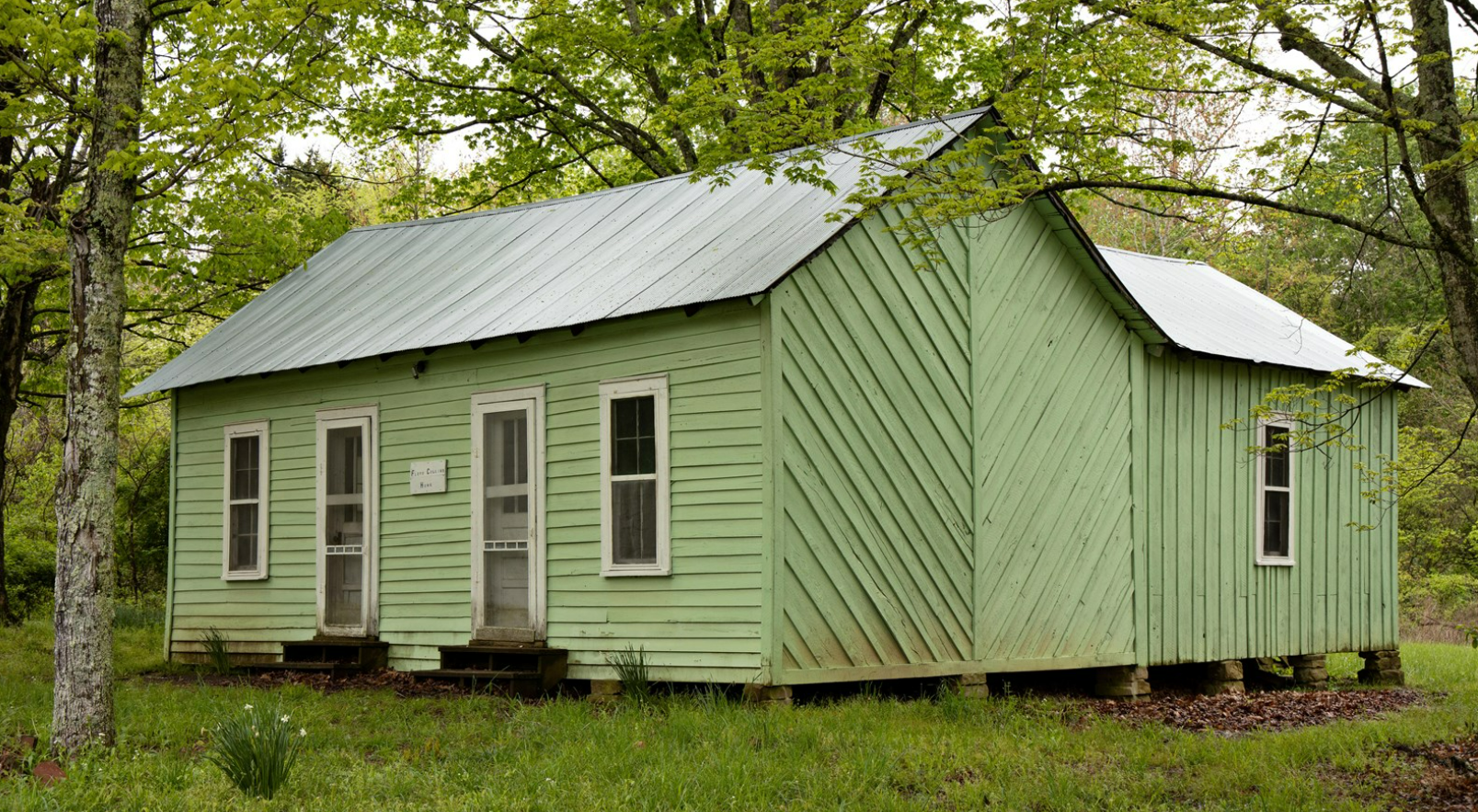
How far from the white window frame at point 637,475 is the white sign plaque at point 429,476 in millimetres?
2273

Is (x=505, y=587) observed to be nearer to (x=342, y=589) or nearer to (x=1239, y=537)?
(x=342, y=589)

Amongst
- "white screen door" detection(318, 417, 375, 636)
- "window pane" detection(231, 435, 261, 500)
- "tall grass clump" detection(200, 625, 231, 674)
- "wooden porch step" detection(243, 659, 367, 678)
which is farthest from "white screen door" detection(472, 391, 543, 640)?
"window pane" detection(231, 435, 261, 500)

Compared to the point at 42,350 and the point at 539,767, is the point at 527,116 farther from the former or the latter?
the point at 539,767

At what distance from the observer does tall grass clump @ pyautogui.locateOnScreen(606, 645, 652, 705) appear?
39.2 ft

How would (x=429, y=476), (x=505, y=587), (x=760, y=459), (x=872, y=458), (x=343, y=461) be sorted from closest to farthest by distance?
(x=760, y=459)
(x=872, y=458)
(x=505, y=587)
(x=429, y=476)
(x=343, y=461)

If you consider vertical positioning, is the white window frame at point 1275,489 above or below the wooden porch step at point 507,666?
above

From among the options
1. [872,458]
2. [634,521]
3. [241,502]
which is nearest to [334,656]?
[241,502]

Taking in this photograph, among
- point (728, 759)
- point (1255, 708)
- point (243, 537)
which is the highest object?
point (243, 537)

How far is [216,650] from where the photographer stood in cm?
1638

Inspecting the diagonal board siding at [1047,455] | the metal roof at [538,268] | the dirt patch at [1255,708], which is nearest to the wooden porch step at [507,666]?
the metal roof at [538,268]

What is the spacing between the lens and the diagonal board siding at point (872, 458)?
11805 millimetres

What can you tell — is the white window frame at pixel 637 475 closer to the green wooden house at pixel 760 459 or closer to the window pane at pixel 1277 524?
the green wooden house at pixel 760 459

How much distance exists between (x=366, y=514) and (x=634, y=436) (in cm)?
390

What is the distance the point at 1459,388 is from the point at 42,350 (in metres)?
27.8
